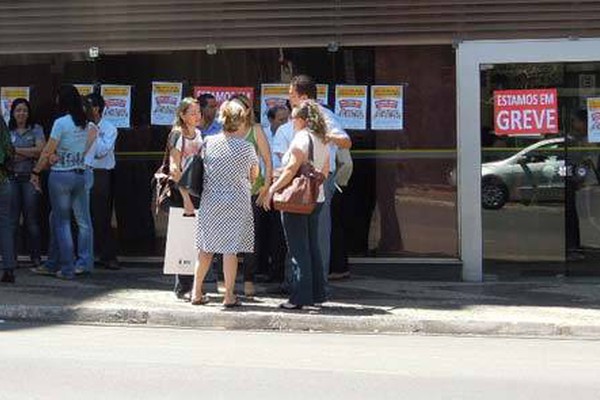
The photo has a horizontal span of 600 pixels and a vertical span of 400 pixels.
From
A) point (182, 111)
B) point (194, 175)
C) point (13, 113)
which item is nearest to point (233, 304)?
point (194, 175)

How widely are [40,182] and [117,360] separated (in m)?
4.87

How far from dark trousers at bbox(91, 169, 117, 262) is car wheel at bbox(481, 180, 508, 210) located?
→ 447 cm

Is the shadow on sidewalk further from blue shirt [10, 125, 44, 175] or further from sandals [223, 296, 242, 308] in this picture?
blue shirt [10, 125, 44, 175]

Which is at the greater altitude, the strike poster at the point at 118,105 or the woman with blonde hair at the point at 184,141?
the strike poster at the point at 118,105

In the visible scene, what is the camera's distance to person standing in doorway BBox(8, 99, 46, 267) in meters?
10.4

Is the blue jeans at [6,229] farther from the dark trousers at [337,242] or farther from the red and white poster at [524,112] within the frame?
the red and white poster at [524,112]

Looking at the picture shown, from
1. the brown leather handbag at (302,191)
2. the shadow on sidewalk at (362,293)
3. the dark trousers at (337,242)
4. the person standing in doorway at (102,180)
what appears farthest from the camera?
the person standing in doorway at (102,180)

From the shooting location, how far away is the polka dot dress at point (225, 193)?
27.1 feet

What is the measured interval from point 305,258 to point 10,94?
211 inches

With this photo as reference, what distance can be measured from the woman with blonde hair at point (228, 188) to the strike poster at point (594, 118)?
13.9ft

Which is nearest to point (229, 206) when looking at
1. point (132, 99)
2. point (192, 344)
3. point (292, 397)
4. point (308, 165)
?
point (308, 165)

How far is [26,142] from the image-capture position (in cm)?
1050

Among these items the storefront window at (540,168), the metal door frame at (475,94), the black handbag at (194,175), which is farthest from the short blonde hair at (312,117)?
the storefront window at (540,168)

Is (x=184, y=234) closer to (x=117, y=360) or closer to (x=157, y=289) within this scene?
(x=157, y=289)
